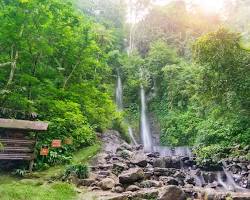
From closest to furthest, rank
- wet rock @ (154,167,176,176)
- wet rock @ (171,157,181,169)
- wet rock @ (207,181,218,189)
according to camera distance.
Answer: wet rock @ (154,167,176,176)
wet rock @ (207,181,218,189)
wet rock @ (171,157,181,169)

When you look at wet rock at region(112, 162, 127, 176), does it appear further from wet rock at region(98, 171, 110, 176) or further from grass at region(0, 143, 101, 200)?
grass at region(0, 143, 101, 200)

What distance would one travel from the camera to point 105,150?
58.0ft

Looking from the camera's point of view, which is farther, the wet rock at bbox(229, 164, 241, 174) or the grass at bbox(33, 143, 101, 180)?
the wet rock at bbox(229, 164, 241, 174)

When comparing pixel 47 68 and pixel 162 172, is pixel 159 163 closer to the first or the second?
pixel 162 172

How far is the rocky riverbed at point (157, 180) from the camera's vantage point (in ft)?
27.4

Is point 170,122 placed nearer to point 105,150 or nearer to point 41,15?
point 105,150

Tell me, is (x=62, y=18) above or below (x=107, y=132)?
above

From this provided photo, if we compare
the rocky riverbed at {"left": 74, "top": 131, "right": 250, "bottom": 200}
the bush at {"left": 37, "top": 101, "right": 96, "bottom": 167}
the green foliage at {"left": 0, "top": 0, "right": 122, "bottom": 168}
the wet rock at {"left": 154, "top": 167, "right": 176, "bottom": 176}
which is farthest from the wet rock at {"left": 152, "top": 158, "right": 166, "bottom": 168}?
the bush at {"left": 37, "top": 101, "right": 96, "bottom": 167}

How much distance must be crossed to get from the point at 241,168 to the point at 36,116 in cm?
949

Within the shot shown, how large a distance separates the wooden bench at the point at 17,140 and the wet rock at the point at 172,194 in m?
4.91

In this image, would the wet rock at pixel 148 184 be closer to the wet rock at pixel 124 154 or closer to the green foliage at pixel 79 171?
the green foliage at pixel 79 171

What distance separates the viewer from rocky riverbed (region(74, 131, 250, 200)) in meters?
8.35

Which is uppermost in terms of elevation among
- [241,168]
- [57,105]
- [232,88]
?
[232,88]

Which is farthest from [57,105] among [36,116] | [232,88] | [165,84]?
[165,84]
